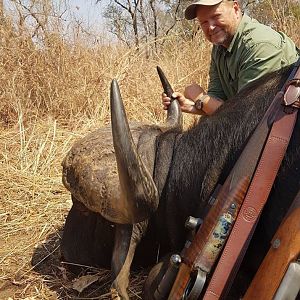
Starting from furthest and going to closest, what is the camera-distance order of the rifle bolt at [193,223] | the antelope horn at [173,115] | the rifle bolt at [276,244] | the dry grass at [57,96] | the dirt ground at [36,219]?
the dry grass at [57,96], the dirt ground at [36,219], the antelope horn at [173,115], the rifle bolt at [193,223], the rifle bolt at [276,244]

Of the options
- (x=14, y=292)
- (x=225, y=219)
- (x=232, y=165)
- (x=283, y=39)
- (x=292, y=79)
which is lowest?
(x=14, y=292)

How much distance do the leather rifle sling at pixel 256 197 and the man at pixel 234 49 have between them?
Answer: 1.79 m

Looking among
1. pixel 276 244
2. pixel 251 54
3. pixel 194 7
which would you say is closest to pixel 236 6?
pixel 194 7

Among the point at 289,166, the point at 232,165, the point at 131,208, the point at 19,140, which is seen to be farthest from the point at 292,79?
the point at 19,140

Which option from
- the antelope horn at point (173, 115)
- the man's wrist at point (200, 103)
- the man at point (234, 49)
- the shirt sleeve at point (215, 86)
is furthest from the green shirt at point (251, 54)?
the antelope horn at point (173, 115)

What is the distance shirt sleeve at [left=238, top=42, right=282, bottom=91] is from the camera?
383 centimetres

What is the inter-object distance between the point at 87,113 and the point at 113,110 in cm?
586

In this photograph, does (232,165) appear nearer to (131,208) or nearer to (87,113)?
(131,208)

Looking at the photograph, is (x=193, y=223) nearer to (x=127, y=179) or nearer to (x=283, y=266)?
(x=127, y=179)

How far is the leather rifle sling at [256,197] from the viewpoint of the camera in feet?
6.42

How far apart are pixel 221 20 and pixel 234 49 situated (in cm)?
25

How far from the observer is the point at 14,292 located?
11.1 ft

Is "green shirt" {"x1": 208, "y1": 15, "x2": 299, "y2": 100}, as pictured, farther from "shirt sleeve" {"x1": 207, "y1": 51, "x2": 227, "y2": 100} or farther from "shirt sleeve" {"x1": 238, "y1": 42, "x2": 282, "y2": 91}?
"shirt sleeve" {"x1": 207, "y1": 51, "x2": 227, "y2": 100}

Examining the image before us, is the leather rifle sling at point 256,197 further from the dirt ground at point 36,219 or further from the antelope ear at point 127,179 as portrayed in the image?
the dirt ground at point 36,219
